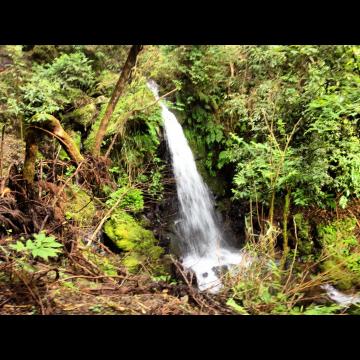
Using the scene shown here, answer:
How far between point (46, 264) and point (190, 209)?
526cm

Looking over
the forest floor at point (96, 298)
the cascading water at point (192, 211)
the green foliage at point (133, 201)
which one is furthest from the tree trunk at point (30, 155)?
the cascading water at point (192, 211)

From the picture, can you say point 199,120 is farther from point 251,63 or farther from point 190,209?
point 190,209

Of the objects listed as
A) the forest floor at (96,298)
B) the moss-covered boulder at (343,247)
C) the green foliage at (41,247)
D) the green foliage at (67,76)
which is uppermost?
the green foliage at (67,76)

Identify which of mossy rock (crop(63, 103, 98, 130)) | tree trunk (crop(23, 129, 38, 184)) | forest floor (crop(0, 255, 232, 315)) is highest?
mossy rock (crop(63, 103, 98, 130))

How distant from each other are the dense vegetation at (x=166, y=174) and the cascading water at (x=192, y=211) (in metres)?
0.33

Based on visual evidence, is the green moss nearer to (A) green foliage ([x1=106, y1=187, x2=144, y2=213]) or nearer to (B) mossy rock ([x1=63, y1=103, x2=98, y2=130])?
(A) green foliage ([x1=106, y1=187, x2=144, y2=213])

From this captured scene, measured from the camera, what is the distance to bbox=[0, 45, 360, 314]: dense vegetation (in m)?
3.47

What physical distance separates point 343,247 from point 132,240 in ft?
13.2

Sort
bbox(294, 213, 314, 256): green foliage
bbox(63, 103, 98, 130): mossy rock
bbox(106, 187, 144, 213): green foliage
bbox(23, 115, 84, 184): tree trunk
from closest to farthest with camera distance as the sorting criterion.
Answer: bbox(23, 115, 84, 184): tree trunk → bbox(106, 187, 144, 213): green foliage → bbox(294, 213, 314, 256): green foliage → bbox(63, 103, 98, 130): mossy rock

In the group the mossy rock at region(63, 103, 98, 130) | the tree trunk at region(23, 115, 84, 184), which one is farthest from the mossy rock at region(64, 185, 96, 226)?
the mossy rock at region(63, 103, 98, 130)

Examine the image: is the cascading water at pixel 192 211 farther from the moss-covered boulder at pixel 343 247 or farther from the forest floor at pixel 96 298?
the forest floor at pixel 96 298

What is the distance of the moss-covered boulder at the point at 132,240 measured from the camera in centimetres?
622

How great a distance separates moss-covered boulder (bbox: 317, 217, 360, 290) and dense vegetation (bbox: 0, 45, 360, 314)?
1.4 inches
